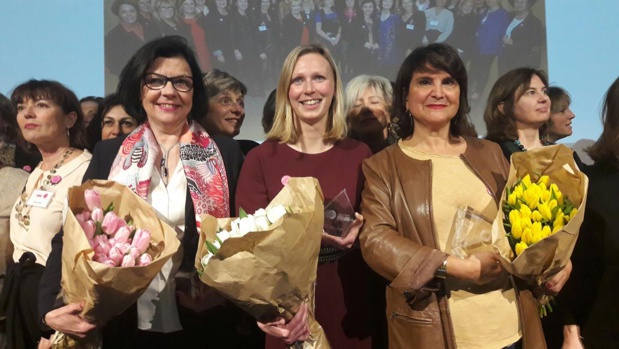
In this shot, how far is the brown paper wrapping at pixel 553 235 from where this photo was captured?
1.67 metres

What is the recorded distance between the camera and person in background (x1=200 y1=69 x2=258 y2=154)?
336cm

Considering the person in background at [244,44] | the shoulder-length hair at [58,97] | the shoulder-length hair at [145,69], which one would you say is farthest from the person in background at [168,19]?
the shoulder-length hair at [145,69]

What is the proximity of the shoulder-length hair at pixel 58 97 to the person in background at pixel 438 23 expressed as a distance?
3.95 meters

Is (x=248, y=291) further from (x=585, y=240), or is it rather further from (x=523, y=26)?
(x=523, y=26)

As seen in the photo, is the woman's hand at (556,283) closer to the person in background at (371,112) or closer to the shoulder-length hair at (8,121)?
the person in background at (371,112)

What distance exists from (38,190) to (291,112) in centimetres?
118

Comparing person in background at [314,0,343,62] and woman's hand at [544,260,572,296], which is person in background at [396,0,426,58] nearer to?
person in background at [314,0,343,62]

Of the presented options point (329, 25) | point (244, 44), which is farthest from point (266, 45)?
point (329, 25)

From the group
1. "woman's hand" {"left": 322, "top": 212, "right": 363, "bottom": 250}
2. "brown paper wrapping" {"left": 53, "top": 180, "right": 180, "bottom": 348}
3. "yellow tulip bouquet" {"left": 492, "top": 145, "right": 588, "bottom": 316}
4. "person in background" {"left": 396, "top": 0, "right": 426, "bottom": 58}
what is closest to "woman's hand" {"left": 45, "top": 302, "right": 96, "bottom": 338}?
"brown paper wrapping" {"left": 53, "top": 180, "right": 180, "bottom": 348}

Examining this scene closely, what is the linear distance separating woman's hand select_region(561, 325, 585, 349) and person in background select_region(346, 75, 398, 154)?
50.5 inches

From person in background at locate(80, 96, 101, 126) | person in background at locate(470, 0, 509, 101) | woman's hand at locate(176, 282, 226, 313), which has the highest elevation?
person in background at locate(470, 0, 509, 101)

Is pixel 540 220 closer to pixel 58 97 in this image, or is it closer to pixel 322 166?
pixel 322 166

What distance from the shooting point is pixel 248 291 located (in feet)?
5.19

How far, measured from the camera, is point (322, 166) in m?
2.21
